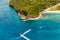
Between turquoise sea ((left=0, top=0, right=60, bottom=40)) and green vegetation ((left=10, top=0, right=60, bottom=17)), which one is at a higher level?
green vegetation ((left=10, top=0, right=60, bottom=17))

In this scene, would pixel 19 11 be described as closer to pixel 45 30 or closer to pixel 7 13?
pixel 7 13

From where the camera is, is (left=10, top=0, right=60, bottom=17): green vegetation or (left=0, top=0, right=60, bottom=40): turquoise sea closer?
(left=0, top=0, right=60, bottom=40): turquoise sea

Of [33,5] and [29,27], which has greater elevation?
[33,5]

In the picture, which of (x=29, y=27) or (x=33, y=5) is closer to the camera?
(x=29, y=27)

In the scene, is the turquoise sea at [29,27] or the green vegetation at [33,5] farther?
the green vegetation at [33,5]

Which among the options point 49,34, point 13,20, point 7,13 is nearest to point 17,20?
point 13,20

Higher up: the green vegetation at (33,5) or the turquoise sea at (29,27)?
the green vegetation at (33,5)
